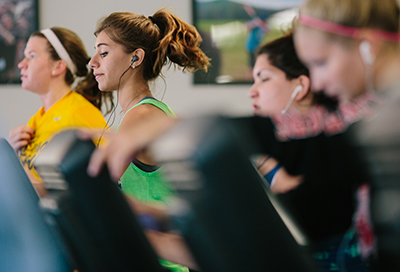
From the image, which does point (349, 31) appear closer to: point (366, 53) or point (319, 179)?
point (366, 53)

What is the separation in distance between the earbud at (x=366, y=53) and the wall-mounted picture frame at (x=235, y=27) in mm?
2194

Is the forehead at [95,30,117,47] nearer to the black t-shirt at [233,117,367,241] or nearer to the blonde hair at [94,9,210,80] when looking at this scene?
the blonde hair at [94,9,210,80]

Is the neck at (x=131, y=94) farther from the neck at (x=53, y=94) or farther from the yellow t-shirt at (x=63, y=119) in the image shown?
the neck at (x=53, y=94)

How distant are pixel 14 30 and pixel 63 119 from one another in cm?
141

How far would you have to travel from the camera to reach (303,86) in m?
1.29

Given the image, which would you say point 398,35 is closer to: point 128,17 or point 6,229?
point 6,229

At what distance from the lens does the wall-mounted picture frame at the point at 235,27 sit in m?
2.90

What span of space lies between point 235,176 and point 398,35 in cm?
57

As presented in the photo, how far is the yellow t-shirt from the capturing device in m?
1.85

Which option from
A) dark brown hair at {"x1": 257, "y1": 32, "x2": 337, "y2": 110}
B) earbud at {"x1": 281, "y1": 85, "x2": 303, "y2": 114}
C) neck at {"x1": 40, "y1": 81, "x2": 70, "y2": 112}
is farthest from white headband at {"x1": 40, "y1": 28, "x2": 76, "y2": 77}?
earbud at {"x1": 281, "y1": 85, "x2": 303, "y2": 114}

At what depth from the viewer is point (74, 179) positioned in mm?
450

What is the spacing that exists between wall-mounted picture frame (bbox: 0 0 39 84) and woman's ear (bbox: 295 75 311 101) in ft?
7.44

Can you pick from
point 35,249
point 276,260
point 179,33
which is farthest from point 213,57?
point 276,260

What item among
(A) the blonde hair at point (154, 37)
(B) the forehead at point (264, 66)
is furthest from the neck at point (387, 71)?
(A) the blonde hair at point (154, 37)
